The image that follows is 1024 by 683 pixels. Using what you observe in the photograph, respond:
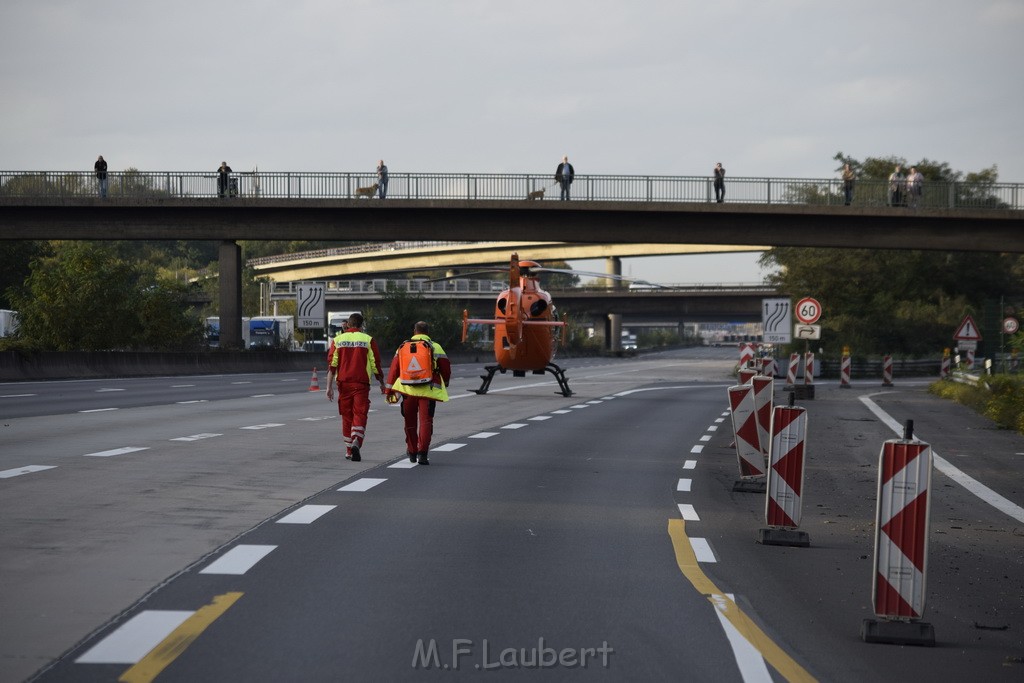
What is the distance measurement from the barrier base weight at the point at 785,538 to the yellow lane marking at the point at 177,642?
4324 millimetres

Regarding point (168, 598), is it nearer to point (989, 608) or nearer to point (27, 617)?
point (27, 617)

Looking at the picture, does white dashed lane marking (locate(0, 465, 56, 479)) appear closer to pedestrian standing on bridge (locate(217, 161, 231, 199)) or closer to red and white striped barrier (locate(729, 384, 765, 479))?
red and white striped barrier (locate(729, 384, 765, 479))

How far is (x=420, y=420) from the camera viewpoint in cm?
1577

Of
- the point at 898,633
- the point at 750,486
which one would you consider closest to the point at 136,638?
the point at 898,633

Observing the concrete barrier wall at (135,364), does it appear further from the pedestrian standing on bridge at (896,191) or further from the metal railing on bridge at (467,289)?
the metal railing on bridge at (467,289)

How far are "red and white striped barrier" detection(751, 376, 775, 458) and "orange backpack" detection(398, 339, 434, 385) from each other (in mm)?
3567

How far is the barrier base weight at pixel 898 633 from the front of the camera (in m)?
6.96

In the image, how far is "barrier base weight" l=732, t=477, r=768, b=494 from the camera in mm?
13906

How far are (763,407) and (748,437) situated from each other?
0.38m

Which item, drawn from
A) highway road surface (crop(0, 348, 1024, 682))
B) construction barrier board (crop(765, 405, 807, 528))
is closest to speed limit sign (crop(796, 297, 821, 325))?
highway road surface (crop(0, 348, 1024, 682))

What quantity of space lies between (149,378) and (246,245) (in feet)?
446

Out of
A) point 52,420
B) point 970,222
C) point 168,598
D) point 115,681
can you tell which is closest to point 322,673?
point 115,681

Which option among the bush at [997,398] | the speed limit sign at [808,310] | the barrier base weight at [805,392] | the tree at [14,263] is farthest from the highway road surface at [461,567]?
the tree at [14,263]

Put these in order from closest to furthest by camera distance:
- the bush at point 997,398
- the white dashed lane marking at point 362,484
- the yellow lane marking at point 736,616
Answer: the yellow lane marking at point 736,616, the white dashed lane marking at point 362,484, the bush at point 997,398
